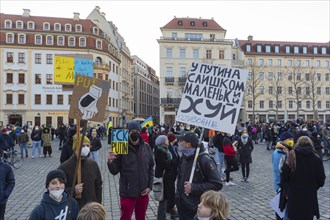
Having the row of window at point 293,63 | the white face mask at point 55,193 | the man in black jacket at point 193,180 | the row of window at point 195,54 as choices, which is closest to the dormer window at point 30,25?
the row of window at point 195,54

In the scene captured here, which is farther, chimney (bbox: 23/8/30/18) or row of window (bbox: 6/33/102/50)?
chimney (bbox: 23/8/30/18)

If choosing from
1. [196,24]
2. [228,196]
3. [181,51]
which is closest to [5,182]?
[228,196]

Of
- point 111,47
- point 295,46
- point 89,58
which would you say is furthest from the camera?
point 295,46

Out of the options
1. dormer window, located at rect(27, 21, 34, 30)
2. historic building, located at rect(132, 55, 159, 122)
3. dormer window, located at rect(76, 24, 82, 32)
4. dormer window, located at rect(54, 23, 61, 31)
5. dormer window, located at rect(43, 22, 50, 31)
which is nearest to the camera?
dormer window, located at rect(27, 21, 34, 30)

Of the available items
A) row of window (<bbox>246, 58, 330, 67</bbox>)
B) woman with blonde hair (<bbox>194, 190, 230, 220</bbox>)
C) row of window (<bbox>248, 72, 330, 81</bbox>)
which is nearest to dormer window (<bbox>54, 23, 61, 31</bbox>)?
row of window (<bbox>248, 72, 330, 81</bbox>)

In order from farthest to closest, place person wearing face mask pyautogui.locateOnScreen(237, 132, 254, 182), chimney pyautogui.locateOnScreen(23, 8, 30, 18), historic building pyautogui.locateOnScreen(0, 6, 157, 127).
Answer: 1. chimney pyautogui.locateOnScreen(23, 8, 30, 18)
2. historic building pyautogui.locateOnScreen(0, 6, 157, 127)
3. person wearing face mask pyautogui.locateOnScreen(237, 132, 254, 182)

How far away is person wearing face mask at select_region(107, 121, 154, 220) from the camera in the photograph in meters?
4.83

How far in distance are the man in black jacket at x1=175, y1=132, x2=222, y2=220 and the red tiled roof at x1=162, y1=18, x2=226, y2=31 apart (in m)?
54.3

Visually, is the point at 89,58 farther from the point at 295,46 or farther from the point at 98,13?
the point at 295,46

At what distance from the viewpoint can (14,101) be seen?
1954 inches

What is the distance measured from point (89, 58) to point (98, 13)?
56459 mm

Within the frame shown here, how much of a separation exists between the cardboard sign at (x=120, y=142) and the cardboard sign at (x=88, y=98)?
701 millimetres

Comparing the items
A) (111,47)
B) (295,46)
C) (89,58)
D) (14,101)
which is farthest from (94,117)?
(295,46)

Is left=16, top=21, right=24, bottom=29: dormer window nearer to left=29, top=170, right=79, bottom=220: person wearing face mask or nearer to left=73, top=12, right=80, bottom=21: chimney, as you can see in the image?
left=73, top=12, right=80, bottom=21: chimney
